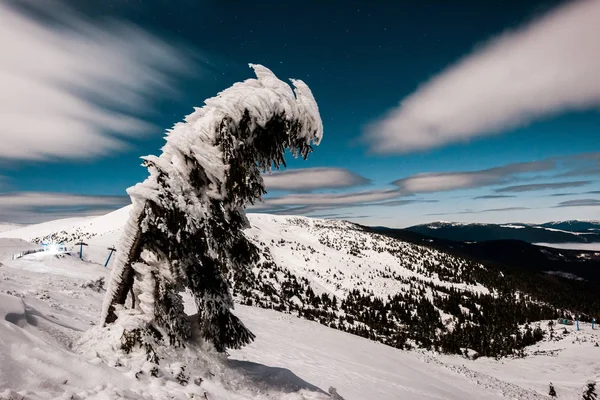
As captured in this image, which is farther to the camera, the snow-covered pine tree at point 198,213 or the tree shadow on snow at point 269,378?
the tree shadow on snow at point 269,378

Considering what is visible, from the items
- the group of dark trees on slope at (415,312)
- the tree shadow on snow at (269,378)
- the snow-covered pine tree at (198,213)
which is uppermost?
the snow-covered pine tree at (198,213)

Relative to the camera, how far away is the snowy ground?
361 cm

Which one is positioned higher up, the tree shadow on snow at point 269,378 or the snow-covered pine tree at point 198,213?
the snow-covered pine tree at point 198,213

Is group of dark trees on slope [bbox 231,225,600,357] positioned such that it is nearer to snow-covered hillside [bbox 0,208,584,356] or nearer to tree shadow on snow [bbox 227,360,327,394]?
snow-covered hillside [bbox 0,208,584,356]

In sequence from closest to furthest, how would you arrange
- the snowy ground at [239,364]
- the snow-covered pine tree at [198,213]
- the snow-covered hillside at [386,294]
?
the snowy ground at [239,364] < the snow-covered pine tree at [198,213] < the snow-covered hillside at [386,294]

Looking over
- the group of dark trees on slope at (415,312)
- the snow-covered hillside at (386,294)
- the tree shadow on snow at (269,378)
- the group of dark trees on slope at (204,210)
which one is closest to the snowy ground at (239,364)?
the tree shadow on snow at (269,378)

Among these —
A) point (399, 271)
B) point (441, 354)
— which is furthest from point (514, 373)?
point (399, 271)

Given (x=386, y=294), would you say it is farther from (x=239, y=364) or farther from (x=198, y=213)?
(x=198, y=213)

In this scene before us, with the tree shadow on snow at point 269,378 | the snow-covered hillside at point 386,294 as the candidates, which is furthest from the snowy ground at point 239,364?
the snow-covered hillside at point 386,294

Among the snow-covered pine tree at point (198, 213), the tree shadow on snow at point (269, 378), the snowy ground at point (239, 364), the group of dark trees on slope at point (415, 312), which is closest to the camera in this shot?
the snowy ground at point (239, 364)

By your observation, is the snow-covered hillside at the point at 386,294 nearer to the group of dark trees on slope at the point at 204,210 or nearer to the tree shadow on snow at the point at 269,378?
the group of dark trees on slope at the point at 204,210

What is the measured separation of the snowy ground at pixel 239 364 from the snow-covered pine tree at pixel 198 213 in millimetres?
761

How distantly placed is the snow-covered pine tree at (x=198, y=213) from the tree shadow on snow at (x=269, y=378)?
0.55 metres

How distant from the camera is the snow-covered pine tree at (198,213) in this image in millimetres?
5027
